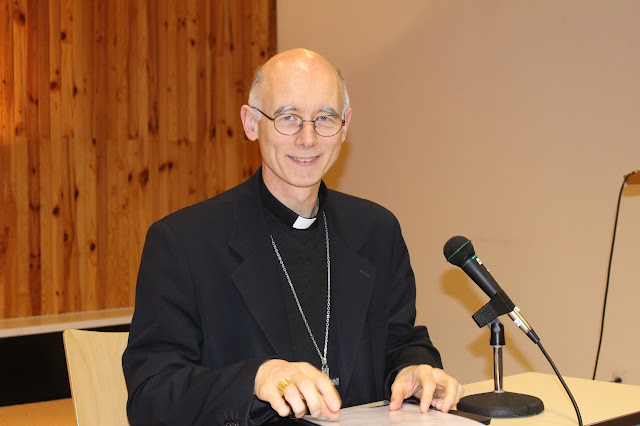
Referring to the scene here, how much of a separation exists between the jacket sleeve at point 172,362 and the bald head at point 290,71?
46cm

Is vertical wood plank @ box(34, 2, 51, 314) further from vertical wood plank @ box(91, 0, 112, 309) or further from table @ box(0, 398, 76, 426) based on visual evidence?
table @ box(0, 398, 76, 426)

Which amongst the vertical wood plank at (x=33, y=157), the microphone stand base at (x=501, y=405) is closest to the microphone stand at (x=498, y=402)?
the microphone stand base at (x=501, y=405)

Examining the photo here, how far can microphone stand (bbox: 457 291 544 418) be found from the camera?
5.02 ft

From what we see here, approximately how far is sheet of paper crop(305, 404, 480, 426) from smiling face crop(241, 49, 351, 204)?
700mm

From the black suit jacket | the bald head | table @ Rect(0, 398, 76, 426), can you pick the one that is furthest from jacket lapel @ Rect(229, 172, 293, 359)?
table @ Rect(0, 398, 76, 426)

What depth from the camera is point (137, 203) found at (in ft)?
18.1

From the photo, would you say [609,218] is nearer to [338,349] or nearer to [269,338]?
[338,349]

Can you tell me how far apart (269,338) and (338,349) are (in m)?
0.23

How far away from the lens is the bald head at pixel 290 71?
1.96 m

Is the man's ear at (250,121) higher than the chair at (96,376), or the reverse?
the man's ear at (250,121)

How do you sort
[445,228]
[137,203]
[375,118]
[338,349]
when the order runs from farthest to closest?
[137,203] < [375,118] < [445,228] < [338,349]

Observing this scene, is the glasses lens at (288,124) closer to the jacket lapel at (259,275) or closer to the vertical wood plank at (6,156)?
the jacket lapel at (259,275)

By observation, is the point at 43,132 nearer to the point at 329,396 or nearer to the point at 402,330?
the point at 402,330

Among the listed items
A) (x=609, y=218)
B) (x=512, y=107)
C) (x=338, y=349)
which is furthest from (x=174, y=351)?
(x=512, y=107)
